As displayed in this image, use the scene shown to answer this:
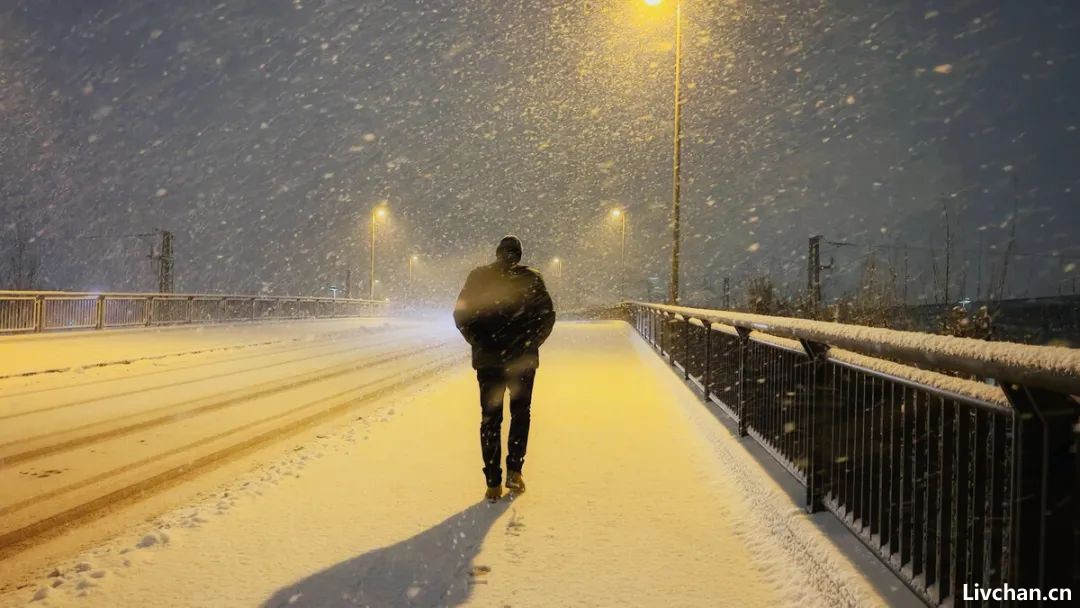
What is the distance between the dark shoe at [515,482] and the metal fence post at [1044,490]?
351 centimetres

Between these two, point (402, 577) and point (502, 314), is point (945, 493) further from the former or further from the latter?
point (502, 314)

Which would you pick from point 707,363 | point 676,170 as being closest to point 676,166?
point 676,170

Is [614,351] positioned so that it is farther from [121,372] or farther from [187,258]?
[187,258]

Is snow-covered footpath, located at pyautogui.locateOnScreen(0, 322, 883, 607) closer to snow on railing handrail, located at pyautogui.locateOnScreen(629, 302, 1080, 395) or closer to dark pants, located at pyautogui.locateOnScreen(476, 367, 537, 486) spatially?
dark pants, located at pyautogui.locateOnScreen(476, 367, 537, 486)

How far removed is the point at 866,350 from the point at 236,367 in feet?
47.1

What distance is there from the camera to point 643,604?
3342mm

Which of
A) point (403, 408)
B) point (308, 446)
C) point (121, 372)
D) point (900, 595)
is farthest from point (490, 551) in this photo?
point (121, 372)

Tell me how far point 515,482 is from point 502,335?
108cm

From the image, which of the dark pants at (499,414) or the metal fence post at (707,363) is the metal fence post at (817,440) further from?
the metal fence post at (707,363)

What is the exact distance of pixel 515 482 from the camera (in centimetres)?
529

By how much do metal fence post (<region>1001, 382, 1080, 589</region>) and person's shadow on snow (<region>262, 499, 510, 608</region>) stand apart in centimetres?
223

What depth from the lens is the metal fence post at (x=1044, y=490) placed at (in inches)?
80.2

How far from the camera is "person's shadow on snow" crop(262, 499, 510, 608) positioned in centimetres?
333

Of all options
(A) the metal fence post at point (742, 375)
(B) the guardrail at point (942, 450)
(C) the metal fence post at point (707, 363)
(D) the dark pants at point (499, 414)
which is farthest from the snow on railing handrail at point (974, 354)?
(C) the metal fence post at point (707, 363)
